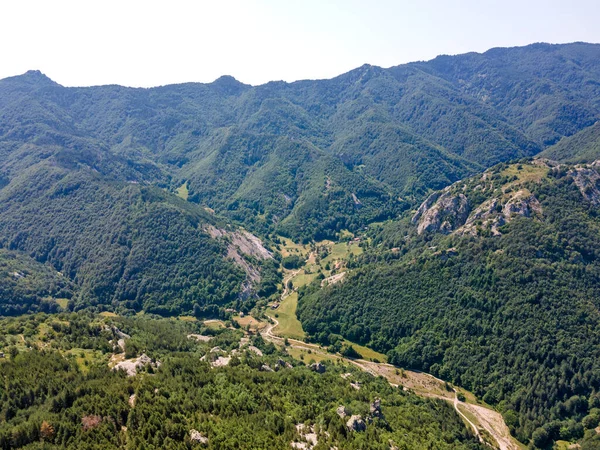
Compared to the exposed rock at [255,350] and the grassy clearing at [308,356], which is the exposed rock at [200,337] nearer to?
the exposed rock at [255,350]

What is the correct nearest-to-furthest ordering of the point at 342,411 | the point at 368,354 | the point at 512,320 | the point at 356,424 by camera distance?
1. the point at 356,424
2. the point at 342,411
3. the point at 512,320
4. the point at 368,354

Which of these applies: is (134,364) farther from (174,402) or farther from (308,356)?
(308,356)

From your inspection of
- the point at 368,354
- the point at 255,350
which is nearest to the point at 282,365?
the point at 255,350

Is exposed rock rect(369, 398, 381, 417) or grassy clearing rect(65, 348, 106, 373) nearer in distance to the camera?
grassy clearing rect(65, 348, 106, 373)

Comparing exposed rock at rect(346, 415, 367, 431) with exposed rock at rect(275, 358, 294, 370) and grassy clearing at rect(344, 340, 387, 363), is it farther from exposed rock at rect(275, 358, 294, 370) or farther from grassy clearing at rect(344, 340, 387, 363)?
grassy clearing at rect(344, 340, 387, 363)

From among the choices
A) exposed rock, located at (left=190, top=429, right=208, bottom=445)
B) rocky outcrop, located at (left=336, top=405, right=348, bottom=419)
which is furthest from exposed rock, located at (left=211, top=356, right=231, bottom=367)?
exposed rock, located at (left=190, top=429, right=208, bottom=445)

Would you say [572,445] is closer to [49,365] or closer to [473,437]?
[473,437]

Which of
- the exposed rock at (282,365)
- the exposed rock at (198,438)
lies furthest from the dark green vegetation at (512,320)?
the exposed rock at (198,438)
